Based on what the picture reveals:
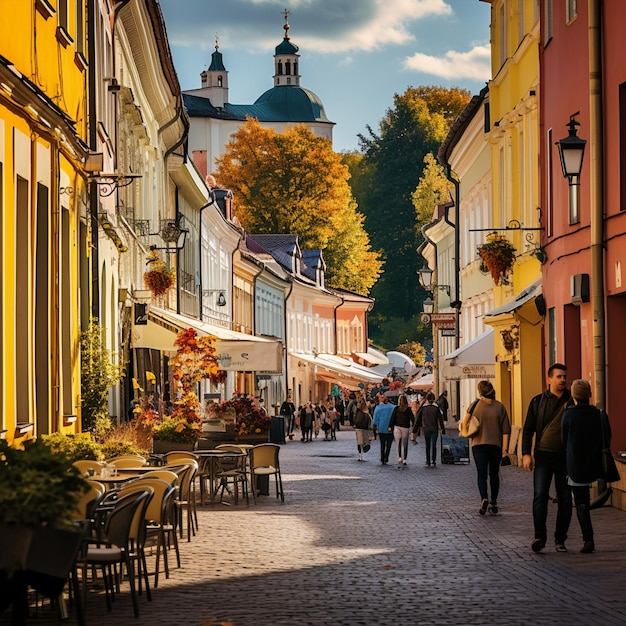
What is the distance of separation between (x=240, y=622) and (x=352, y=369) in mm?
61508

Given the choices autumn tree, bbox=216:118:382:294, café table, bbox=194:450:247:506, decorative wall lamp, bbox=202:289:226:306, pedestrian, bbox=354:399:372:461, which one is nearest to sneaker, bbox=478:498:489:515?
café table, bbox=194:450:247:506

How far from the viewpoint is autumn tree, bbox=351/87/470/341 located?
320 ft

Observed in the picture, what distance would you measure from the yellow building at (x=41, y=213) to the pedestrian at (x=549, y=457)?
4.91 metres

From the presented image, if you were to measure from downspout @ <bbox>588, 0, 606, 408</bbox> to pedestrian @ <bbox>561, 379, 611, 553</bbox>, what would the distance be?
536 centimetres

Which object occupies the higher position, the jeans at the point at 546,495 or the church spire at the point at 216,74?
the church spire at the point at 216,74

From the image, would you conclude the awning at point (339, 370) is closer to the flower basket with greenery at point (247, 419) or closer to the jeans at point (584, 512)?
the flower basket with greenery at point (247, 419)

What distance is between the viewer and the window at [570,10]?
2175 centimetres

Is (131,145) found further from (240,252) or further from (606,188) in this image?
(240,252)

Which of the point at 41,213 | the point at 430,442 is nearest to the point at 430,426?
the point at 430,442

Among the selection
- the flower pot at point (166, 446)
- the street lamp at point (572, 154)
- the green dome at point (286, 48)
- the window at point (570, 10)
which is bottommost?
the flower pot at point (166, 446)

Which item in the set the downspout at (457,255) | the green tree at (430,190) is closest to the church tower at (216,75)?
the green tree at (430,190)

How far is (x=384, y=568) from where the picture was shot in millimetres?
13000

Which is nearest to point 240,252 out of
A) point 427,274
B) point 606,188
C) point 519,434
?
point 427,274

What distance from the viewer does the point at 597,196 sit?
19531 millimetres
